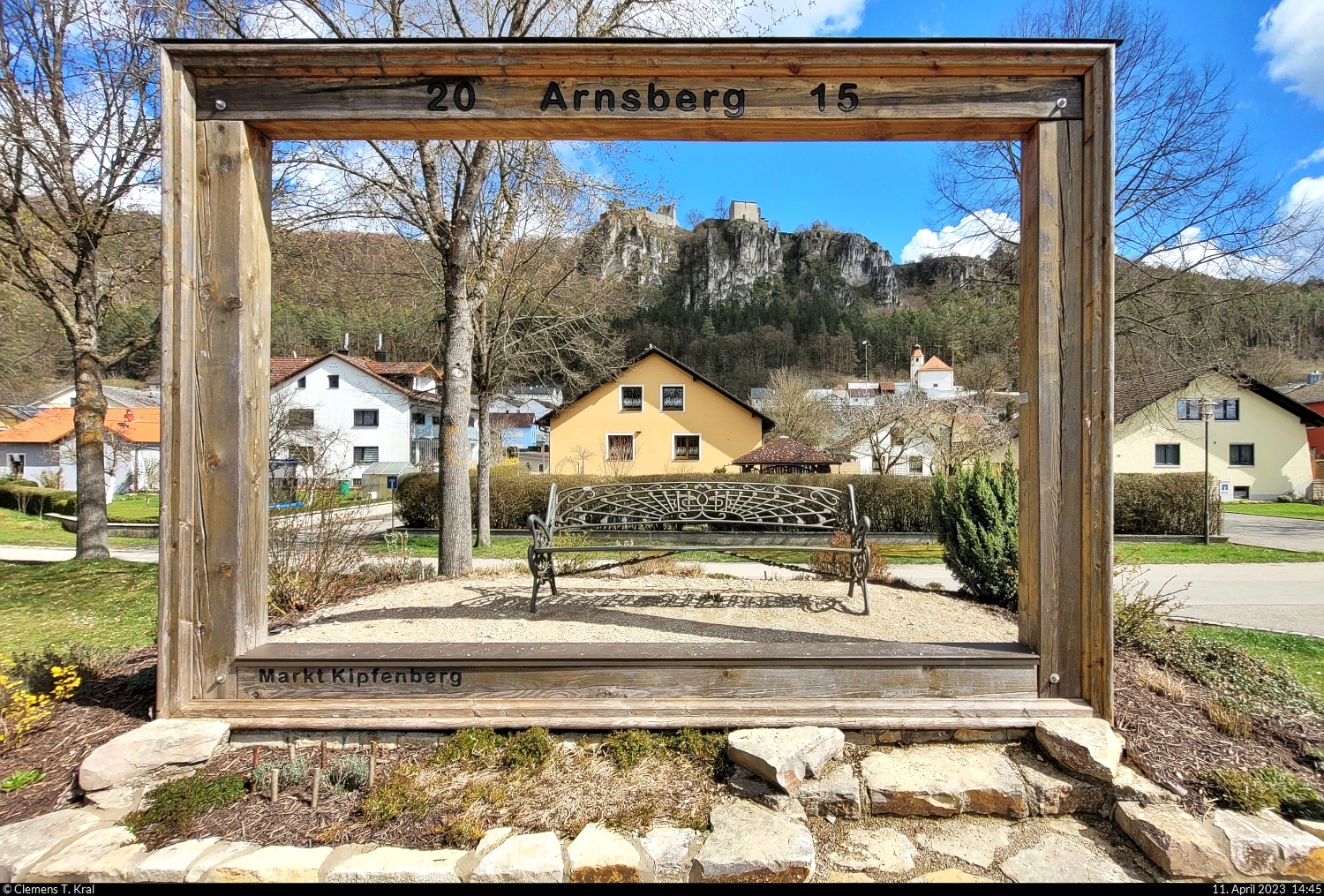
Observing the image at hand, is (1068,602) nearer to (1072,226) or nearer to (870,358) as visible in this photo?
(1072,226)

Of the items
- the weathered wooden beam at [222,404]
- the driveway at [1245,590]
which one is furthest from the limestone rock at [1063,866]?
the driveway at [1245,590]

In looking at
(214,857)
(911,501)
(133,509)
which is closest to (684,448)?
(911,501)

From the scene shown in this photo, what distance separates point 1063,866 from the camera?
97.3 inches

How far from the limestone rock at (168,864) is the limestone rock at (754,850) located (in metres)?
1.88

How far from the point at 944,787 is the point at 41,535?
2314 centimetres


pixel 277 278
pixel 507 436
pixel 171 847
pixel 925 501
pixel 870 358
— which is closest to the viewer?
pixel 171 847

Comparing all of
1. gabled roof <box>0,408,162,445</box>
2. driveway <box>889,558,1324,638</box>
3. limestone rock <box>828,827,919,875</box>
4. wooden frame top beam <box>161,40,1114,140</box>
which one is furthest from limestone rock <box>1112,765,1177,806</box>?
gabled roof <box>0,408,162,445</box>

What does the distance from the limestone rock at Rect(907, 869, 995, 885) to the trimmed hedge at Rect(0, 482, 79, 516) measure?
31322 millimetres

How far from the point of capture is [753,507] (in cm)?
614

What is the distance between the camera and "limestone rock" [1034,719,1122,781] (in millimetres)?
2797

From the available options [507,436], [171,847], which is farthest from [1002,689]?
[507,436]

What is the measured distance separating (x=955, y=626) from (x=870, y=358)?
3165 inches

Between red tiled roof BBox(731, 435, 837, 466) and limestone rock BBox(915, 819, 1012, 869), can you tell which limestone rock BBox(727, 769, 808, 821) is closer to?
limestone rock BBox(915, 819, 1012, 869)

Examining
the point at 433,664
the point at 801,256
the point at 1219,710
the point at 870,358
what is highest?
the point at 801,256
